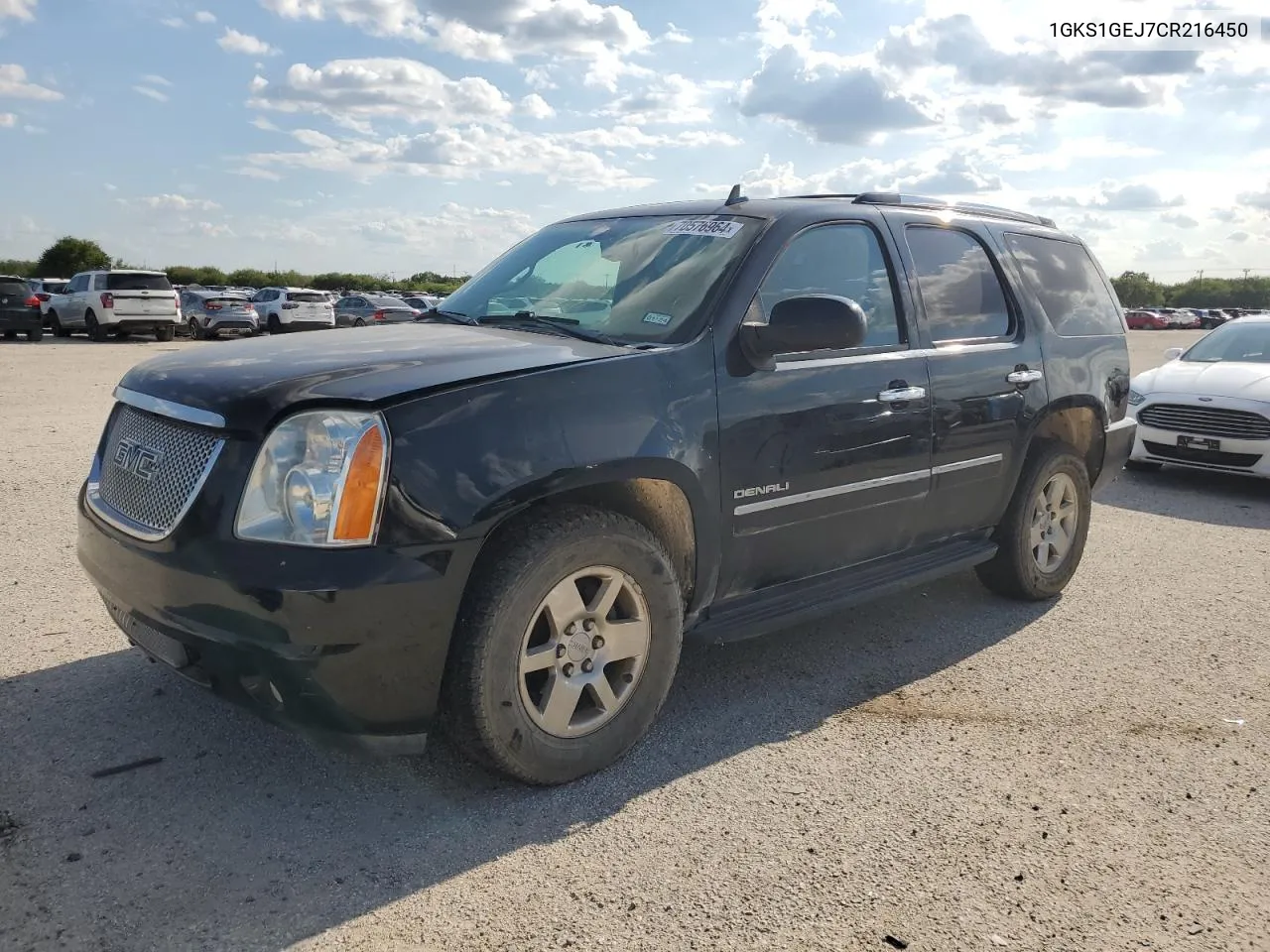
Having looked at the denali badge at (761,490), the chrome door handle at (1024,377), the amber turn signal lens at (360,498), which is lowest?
the denali badge at (761,490)

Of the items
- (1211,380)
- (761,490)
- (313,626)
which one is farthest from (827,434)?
(1211,380)

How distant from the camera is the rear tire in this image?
26375 mm

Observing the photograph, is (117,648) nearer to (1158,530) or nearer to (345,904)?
(345,904)

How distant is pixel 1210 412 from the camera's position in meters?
8.86

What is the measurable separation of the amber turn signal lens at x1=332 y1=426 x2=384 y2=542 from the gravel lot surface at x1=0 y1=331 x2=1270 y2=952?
892 millimetres

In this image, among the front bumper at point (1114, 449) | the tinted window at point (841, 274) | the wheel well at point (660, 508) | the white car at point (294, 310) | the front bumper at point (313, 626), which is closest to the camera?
the front bumper at point (313, 626)

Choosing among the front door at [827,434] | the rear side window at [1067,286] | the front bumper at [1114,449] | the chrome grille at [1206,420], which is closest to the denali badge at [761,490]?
the front door at [827,434]

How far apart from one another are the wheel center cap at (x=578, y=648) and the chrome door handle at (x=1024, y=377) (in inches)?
101

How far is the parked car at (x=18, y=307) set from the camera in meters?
25.2

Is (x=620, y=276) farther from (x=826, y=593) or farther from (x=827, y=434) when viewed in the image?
(x=826, y=593)

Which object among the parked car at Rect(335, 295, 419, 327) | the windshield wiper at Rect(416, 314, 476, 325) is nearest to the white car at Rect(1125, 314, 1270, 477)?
the windshield wiper at Rect(416, 314, 476, 325)

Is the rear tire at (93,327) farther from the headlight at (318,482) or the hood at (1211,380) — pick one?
the headlight at (318,482)

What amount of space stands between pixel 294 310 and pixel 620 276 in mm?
30129

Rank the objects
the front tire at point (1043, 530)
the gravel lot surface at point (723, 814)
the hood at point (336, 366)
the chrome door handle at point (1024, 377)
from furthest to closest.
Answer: the front tire at point (1043, 530)
the chrome door handle at point (1024, 377)
the hood at point (336, 366)
the gravel lot surface at point (723, 814)
